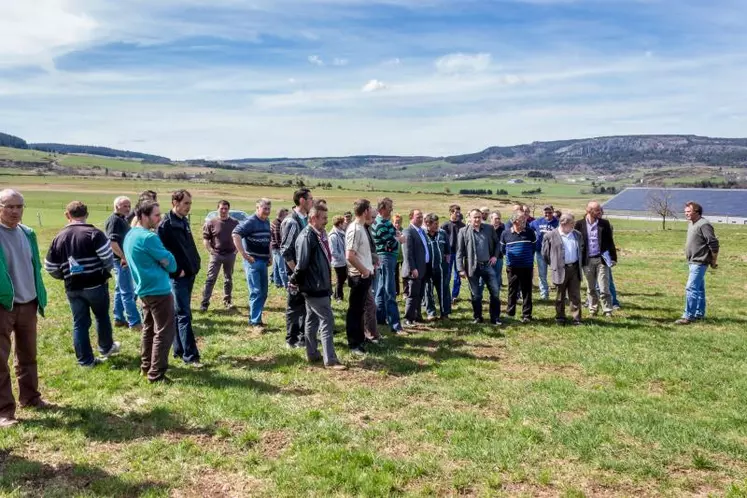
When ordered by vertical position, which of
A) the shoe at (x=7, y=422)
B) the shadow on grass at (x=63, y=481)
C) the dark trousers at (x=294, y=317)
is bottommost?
the shadow on grass at (x=63, y=481)

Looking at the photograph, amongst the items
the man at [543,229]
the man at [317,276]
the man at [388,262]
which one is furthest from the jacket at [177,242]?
the man at [543,229]

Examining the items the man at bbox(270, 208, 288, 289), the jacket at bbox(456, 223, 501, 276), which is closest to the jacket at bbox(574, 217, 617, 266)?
the jacket at bbox(456, 223, 501, 276)

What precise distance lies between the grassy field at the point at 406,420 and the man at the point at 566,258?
112 cm

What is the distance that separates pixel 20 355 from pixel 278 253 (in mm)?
8371

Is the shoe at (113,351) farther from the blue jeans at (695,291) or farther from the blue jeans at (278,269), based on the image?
the blue jeans at (695,291)

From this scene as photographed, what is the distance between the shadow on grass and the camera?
15.5 ft

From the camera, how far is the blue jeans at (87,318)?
24.6 ft

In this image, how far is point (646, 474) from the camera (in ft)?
16.5

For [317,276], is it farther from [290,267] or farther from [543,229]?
[543,229]

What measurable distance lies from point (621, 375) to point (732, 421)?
180 centimetres

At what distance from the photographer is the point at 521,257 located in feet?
36.5

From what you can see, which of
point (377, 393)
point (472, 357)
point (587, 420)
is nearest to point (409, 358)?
point (472, 357)

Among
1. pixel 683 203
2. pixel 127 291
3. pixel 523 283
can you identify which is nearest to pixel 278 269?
pixel 127 291

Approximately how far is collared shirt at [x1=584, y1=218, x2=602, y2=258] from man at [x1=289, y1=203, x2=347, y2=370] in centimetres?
615
